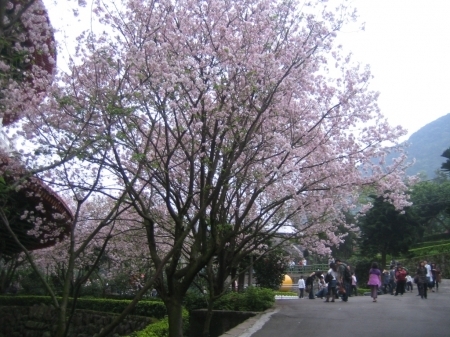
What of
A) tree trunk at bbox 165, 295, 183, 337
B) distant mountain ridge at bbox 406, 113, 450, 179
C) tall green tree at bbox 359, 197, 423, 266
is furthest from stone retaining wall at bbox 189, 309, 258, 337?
distant mountain ridge at bbox 406, 113, 450, 179

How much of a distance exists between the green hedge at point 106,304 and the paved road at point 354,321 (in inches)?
193

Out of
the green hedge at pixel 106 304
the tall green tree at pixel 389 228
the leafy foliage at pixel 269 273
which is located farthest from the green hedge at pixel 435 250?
the green hedge at pixel 106 304

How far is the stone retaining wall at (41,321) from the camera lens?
23.5m

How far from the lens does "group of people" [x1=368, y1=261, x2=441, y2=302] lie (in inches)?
790

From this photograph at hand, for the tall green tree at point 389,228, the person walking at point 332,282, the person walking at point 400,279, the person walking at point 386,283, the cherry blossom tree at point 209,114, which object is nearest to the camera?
the cherry blossom tree at point 209,114

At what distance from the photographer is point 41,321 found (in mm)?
25484

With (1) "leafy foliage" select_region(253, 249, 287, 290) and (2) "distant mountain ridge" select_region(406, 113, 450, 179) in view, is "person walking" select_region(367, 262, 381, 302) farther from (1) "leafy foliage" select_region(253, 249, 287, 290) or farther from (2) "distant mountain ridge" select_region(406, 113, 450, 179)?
(2) "distant mountain ridge" select_region(406, 113, 450, 179)

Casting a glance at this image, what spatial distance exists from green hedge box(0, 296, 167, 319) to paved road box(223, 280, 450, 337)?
490 cm

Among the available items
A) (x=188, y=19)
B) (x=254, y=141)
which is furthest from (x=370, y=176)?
(x=188, y=19)

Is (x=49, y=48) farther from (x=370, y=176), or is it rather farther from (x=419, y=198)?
(x=419, y=198)

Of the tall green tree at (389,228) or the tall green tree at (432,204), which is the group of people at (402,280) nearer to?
the tall green tree at (389,228)

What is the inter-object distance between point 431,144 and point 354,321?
134m

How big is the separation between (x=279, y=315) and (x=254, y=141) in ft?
19.3

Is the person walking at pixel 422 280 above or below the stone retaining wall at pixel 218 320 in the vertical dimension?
above
